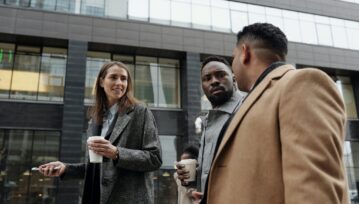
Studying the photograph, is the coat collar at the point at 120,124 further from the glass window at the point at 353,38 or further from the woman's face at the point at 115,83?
the glass window at the point at 353,38

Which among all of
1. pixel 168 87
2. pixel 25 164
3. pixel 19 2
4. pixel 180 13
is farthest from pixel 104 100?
pixel 180 13

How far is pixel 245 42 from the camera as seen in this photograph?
2104mm

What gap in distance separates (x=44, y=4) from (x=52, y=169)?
60.4ft

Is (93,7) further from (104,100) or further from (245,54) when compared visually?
(245,54)

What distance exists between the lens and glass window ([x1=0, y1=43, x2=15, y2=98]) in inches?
712

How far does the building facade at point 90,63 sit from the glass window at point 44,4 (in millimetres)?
52

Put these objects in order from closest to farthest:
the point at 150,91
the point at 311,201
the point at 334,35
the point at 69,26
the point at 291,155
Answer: the point at 311,201, the point at 291,155, the point at 69,26, the point at 150,91, the point at 334,35

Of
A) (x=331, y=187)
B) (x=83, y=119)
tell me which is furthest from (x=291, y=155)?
(x=83, y=119)

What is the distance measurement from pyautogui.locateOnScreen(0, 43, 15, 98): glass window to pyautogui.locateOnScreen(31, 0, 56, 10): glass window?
2.49 meters

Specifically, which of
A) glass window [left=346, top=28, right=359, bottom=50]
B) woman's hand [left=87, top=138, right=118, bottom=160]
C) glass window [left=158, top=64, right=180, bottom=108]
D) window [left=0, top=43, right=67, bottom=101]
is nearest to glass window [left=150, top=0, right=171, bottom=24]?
glass window [left=158, top=64, right=180, bottom=108]

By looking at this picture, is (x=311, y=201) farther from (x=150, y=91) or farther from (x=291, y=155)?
(x=150, y=91)

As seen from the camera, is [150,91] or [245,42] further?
[150,91]

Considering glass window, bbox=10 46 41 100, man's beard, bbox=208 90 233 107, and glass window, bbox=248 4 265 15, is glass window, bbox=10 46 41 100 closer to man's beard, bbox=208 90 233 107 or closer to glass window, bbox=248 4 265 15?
glass window, bbox=248 4 265 15

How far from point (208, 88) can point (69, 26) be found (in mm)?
17424
